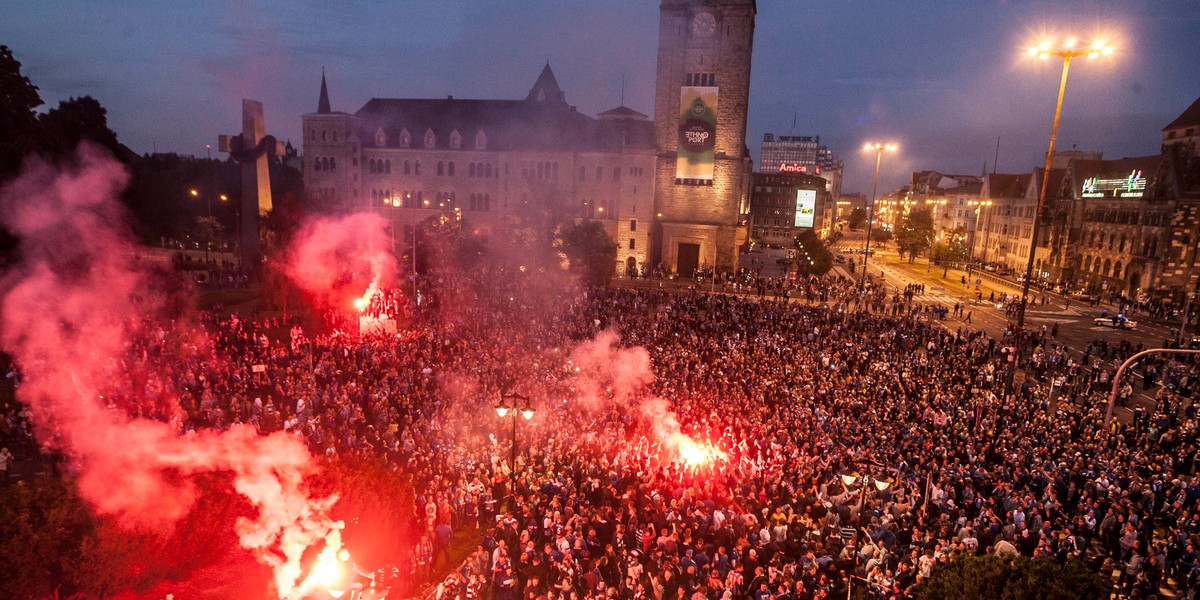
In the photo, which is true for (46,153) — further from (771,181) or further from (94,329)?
(771,181)

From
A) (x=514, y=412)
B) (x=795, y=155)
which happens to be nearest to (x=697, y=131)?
(x=514, y=412)

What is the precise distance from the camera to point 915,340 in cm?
2584

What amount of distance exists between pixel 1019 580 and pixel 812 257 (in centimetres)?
5230

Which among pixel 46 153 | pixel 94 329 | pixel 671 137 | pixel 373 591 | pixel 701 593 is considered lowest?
pixel 373 591

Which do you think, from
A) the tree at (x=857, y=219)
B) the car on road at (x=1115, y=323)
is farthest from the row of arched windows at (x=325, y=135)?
the tree at (x=857, y=219)

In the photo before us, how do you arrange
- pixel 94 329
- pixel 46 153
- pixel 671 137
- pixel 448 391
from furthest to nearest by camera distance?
pixel 671 137 → pixel 46 153 → pixel 94 329 → pixel 448 391

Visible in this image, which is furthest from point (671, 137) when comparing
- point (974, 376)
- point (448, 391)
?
point (448, 391)

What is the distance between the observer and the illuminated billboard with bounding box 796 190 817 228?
11812 cm

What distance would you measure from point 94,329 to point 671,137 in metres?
42.6

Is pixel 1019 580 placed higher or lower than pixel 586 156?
lower

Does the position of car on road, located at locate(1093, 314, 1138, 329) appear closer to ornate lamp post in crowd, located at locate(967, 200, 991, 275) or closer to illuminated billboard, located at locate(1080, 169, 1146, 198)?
illuminated billboard, located at locate(1080, 169, 1146, 198)

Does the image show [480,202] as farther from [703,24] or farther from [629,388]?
Answer: [629,388]

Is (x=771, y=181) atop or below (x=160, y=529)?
atop

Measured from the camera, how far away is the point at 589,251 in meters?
42.9
